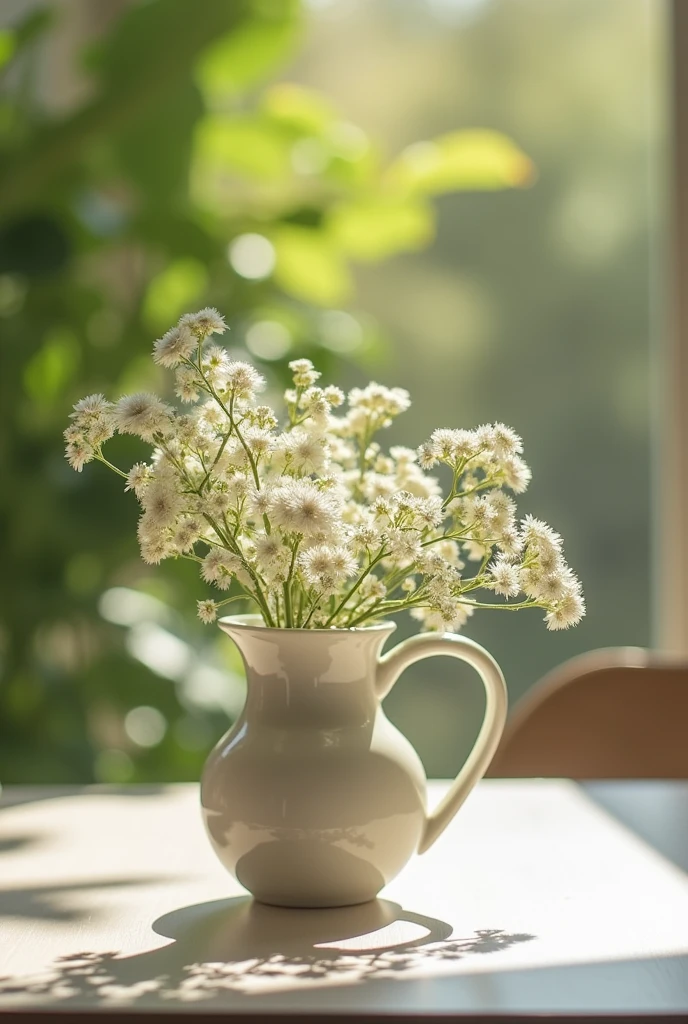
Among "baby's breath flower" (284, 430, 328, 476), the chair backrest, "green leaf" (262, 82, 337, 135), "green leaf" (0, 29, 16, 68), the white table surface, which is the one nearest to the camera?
the white table surface

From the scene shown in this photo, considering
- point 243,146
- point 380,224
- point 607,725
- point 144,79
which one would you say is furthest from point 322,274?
point 607,725

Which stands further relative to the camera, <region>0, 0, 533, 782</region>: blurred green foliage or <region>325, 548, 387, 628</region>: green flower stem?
<region>0, 0, 533, 782</region>: blurred green foliage

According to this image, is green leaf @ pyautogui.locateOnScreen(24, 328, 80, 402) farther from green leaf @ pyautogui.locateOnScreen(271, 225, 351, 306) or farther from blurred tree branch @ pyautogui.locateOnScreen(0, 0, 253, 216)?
green leaf @ pyautogui.locateOnScreen(271, 225, 351, 306)

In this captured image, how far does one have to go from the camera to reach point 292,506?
0.67 meters

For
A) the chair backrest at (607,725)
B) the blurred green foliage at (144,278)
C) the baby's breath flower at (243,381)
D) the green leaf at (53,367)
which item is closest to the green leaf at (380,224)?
the blurred green foliage at (144,278)

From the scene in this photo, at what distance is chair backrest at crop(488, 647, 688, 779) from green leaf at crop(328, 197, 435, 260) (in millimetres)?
980

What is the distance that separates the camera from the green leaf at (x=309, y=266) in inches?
83.0

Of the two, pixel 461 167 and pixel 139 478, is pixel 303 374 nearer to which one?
pixel 139 478

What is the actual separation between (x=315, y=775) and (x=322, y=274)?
5.05ft

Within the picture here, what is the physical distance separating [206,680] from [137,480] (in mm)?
1327

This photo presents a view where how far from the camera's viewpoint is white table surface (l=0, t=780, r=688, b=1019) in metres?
0.63

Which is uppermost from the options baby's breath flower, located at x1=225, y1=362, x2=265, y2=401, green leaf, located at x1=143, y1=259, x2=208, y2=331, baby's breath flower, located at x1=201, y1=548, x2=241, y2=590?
green leaf, located at x1=143, y1=259, x2=208, y2=331

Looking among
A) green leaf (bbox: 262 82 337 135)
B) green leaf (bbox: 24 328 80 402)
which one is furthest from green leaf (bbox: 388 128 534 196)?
green leaf (bbox: 24 328 80 402)

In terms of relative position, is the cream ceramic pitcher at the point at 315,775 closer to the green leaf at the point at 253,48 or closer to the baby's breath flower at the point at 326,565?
the baby's breath flower at the point at 326,565
